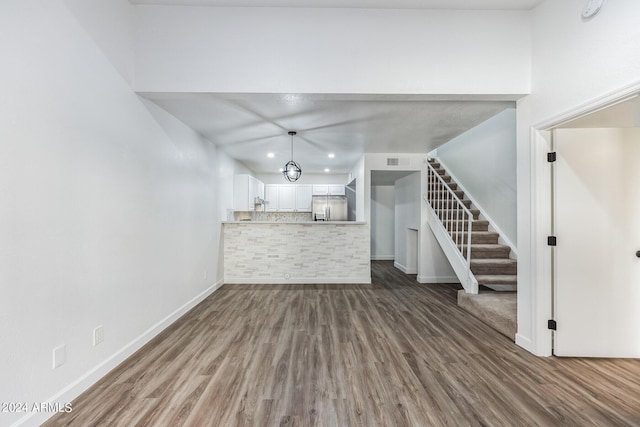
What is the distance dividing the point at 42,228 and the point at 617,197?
4.35 meters

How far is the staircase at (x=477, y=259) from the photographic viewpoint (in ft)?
10.3

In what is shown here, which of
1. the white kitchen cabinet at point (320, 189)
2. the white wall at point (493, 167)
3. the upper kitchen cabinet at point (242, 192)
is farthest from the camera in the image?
the white kitchen cabinet at point (320, 189)

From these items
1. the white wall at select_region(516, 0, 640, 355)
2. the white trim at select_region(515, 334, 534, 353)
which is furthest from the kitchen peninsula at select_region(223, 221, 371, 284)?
the white wall at select_region(516, 0, 640, 355)

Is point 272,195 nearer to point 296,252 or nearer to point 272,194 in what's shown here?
point 272,194

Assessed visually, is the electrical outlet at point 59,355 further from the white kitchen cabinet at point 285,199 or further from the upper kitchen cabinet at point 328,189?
the upper kitchen cabinet at point 328,189

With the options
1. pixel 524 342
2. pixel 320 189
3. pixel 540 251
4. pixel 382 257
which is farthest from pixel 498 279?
pixel 320 189

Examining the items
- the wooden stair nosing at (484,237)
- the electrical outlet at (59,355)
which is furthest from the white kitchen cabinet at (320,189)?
the electrical outlet at (59,355)

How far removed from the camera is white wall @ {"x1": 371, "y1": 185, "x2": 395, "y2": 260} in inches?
317

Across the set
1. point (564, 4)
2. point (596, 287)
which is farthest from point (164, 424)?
point (564, 4)

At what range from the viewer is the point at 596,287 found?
2262mm

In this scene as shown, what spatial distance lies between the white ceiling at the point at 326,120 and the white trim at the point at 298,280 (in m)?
2.54

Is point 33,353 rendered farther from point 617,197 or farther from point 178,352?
point 617,197

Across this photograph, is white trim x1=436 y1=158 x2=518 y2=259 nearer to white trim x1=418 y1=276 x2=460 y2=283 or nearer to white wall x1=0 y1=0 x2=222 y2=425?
white trim x1=418 y1=276 x2=460 y2=283

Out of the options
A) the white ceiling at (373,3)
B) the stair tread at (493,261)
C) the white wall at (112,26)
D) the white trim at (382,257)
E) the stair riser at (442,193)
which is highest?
the white ceiling at (373,3)
